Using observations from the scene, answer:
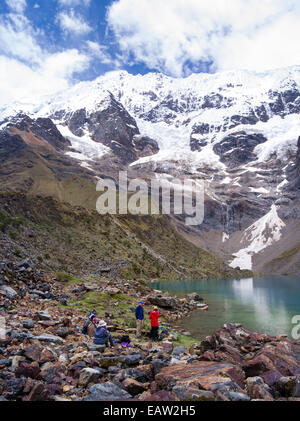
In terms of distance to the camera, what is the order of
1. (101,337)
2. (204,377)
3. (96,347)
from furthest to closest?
(101,337)
(96,347)
(204,377)

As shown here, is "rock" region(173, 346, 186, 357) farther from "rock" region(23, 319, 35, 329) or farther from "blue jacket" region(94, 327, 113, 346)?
"rock" region(23, 319, 35, 329)

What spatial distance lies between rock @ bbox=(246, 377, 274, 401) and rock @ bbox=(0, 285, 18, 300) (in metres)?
15.7

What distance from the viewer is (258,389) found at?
33.1ft

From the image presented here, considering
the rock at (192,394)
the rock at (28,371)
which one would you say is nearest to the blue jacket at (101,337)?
the rock at (28,371)

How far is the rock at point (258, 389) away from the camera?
9.83m

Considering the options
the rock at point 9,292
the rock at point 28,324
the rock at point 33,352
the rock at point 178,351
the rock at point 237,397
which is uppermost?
the rock at point 9,292

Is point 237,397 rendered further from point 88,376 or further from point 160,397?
point 88,376

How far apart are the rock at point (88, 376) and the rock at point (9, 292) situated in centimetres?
1186

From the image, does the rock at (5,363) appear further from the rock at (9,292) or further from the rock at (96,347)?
the rock at (9,292)

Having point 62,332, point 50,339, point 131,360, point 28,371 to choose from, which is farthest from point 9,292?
point 28,371

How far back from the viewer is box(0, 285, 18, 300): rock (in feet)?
67.1

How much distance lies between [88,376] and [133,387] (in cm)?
152

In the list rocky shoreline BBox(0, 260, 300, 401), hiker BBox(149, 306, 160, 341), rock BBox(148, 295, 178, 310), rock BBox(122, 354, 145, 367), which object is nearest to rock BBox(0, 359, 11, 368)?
rocky shoreline BBox(0, 260, 300, 401)

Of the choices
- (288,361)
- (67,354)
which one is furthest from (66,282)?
(288,361)
